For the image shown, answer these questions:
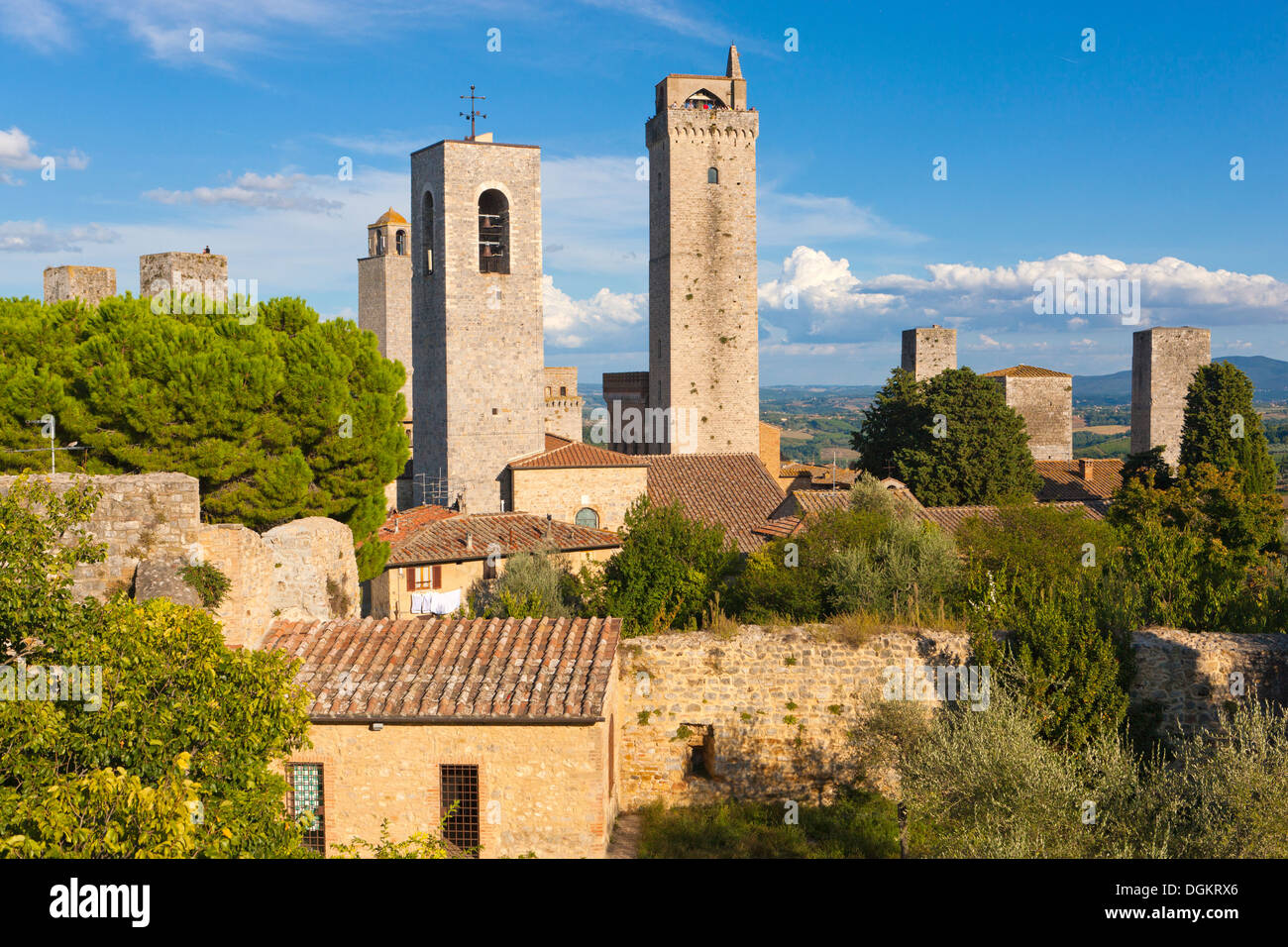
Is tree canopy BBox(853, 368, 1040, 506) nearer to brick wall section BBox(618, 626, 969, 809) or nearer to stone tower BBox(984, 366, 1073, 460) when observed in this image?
stone tower BBox(984, 366, 1073, 460)

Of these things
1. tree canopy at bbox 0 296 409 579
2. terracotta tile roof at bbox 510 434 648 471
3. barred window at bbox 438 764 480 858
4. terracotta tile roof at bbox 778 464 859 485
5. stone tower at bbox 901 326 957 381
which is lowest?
barred window at bbox 438 764 480 858

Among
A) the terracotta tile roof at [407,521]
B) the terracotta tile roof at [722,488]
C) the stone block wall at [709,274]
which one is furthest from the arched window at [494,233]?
the stone block wall at [709,274]

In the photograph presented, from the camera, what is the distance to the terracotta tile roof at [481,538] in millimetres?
21531

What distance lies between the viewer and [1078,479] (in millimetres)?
37094

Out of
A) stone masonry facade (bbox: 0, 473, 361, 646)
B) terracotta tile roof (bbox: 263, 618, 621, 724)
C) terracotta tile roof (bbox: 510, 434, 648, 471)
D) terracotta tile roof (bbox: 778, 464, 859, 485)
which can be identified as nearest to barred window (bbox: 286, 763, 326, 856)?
terracotta tile roof (bbox: 263, 618, 621, 724)

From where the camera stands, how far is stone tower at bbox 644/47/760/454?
4150 cm

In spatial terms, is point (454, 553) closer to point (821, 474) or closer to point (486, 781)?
point (486, 781)

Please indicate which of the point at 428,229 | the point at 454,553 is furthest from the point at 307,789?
the point at 428,229

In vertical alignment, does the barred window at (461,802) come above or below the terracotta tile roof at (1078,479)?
below

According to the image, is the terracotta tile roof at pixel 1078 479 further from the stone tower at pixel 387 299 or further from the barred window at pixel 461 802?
the stone tower at pixel 387 299

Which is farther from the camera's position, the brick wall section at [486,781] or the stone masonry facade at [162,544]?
the stone masonry facade at [162,544]

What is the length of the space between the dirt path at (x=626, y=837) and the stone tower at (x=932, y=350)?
125ft

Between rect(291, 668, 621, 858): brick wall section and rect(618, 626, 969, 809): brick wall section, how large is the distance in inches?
89.4
